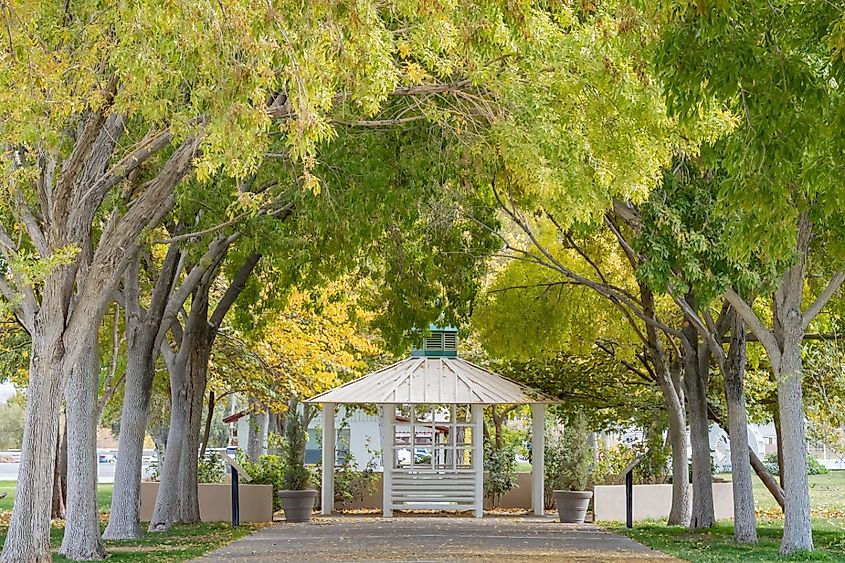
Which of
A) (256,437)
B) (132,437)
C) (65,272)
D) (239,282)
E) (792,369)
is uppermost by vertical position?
(239,282)

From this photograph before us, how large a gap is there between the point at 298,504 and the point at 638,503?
296 inches

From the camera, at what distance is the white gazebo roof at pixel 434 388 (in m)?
26.1

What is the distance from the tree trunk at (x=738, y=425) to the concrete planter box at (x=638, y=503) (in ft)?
22.5

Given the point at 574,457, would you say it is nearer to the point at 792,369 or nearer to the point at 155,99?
the point at 792,369

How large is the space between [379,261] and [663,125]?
1112 cm

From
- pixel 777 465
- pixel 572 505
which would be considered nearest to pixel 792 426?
pixel 572 505

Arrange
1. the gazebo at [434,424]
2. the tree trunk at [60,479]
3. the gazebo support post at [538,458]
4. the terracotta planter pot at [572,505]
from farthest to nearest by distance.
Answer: the tree trunk at [60,479], the gazebo support post at [538,458], the gazebo at [434,424], the terracotta planter pot at [572,505]

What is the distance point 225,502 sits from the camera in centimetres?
2619

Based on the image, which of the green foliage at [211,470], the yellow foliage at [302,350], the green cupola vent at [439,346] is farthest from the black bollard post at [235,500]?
the green cupola vent at [439,346]

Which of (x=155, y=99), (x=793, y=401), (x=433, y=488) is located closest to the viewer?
(x=155, y=99)

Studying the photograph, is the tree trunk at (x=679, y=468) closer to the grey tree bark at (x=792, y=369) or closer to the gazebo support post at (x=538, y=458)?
the gazebo support post at (x=538, y=458)

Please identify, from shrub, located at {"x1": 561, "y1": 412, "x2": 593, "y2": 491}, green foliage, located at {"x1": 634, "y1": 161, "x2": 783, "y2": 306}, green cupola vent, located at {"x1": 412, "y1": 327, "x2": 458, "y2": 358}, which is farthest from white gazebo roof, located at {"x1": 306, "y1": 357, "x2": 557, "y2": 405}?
green foliage, located at {"x1": 634, "y1": 161, "x2": 783, "y2": 306}

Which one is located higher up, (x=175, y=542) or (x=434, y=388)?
(x=434, y=388)

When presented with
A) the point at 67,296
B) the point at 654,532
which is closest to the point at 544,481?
the point at 654,532
